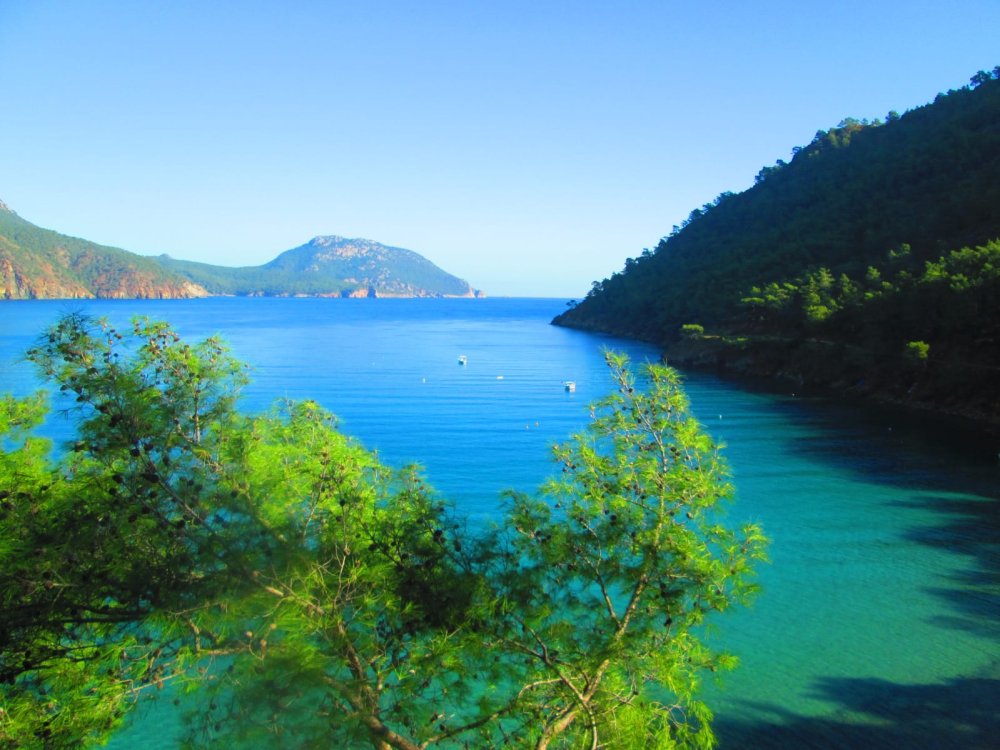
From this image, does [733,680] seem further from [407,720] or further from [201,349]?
[201,349]

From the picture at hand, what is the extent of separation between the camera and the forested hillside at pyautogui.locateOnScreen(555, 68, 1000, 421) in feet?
117

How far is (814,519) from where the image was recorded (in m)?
21.5

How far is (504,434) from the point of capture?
32.1 meters

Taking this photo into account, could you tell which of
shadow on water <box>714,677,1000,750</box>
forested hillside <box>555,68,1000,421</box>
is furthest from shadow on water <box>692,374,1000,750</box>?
forested hillside <box>555,68,1000,421</box>

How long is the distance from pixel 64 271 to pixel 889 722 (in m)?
204

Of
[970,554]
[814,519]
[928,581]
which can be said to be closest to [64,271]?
[814,519]

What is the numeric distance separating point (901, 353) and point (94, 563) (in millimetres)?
43448

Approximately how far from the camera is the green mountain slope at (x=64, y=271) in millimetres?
156375

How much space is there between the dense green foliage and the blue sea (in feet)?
3.80

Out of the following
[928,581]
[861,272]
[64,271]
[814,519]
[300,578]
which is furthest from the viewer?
[64,271]

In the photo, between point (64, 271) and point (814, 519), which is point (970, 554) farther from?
point (64, 271)

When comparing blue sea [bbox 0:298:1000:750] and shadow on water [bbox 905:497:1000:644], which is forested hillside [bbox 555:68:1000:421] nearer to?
blue sea [bbox 0:298:1000:750]

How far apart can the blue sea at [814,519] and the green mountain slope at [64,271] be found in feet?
457

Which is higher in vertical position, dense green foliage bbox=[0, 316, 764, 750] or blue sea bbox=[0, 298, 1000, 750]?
dense green foliage bbox=[0, 316, 764, 750]
